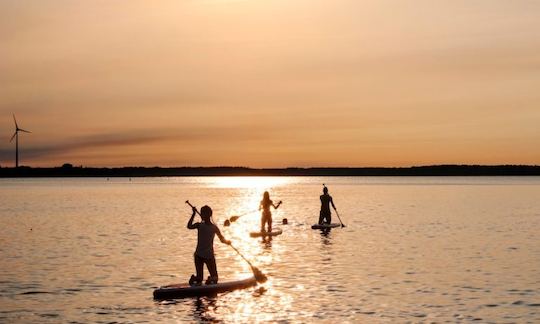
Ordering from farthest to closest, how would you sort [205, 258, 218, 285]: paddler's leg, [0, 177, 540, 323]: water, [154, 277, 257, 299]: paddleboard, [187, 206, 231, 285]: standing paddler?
[205, 258, 218, 285]: paddler's leg, [154, 277, 257, 299]: paddleboard, [187, 206, 231, 285]: standing paddler, [0, 177, 540, 323]: water

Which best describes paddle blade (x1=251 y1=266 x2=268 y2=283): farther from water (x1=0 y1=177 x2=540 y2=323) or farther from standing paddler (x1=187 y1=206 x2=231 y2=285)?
standing paddler (x1=187 y1=206 x2=231 y2=285)

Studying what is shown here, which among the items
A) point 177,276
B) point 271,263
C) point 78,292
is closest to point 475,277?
point 271,263

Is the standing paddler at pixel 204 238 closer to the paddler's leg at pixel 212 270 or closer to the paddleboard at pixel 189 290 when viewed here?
the paddler's leg at pixel 212 270

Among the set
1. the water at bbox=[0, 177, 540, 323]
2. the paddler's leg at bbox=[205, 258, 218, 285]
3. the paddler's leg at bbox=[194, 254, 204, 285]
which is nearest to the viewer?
the water at bbox=[0, 177, 540, 323]

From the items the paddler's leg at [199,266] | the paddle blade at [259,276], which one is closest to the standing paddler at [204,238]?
the paddler's leg at [199,266]

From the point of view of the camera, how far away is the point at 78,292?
2486 centimetres

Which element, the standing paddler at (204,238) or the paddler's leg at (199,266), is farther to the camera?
the paddler's leg at (199,266)

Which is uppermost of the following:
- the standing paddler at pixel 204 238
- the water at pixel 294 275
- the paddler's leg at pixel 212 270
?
the standing paddler at pixel 204 238

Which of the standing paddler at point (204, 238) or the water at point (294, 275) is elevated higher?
Result: the standing paddler at point (204, 238)

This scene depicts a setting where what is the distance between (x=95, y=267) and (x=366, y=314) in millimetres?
14258

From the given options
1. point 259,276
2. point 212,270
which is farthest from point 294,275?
point 212,270

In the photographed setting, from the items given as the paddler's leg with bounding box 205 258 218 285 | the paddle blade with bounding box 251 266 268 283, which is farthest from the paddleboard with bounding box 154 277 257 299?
the paddle blade with bounding box 251 266 268 283

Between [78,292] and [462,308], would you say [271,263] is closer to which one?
[78,292]

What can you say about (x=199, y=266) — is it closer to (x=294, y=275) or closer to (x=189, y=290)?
(x=189, y=290)
